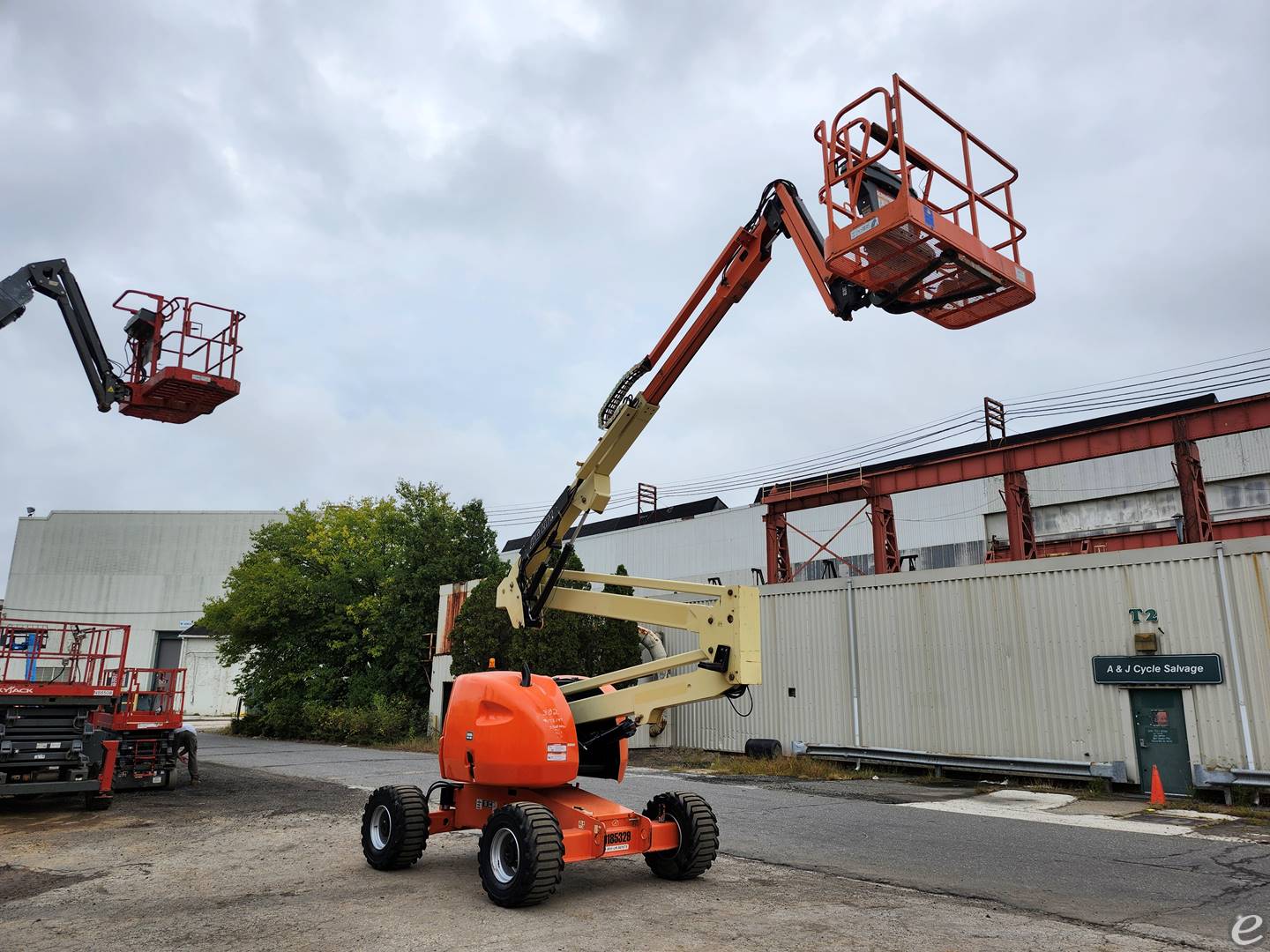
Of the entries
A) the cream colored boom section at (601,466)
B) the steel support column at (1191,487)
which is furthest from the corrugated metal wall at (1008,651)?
the cream colored boom section at (601,466)

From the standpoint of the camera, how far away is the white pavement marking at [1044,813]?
1237 cm

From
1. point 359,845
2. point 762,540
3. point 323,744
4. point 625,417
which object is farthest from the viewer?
point 762,540

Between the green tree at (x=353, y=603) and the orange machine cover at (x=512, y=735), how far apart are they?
23.3 meters

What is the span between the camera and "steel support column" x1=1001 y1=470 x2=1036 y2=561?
22.0 metres

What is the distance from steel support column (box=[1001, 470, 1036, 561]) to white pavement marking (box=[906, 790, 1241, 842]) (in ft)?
23.3

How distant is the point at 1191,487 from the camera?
1938 cm

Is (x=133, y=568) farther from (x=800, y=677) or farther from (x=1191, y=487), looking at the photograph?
(x=1191, y=487)

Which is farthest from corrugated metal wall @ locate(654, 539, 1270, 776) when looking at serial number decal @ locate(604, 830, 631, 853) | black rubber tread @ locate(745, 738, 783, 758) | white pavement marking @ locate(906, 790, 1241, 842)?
serial number decal @ locate(604, 830, 631, 853)

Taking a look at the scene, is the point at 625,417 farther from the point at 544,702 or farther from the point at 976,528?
the point at 976,528

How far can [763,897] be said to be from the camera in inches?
311

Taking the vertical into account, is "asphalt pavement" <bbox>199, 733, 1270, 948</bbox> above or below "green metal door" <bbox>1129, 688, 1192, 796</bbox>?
below

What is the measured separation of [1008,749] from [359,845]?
44.1ft

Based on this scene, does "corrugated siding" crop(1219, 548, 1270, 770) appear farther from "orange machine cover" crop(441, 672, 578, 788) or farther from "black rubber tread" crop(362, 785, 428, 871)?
"black rubber tread" crop(362, 785, 428, 871)

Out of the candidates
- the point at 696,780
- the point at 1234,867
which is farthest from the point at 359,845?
the point at 1234,867
